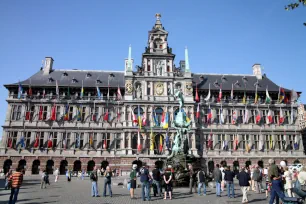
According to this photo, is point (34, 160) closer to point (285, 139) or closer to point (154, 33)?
point (154, 33)

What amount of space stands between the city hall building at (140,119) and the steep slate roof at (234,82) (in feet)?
1.38

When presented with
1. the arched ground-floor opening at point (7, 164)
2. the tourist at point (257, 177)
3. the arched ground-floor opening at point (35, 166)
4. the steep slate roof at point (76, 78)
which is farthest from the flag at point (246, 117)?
the arched ground-floor opening at point (7, 164)

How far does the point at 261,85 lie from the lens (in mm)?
45938

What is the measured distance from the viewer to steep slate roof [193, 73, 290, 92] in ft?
147

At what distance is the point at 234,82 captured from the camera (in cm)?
4644

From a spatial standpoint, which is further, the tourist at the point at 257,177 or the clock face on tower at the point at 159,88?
the clock face on tower at the point at 159,88

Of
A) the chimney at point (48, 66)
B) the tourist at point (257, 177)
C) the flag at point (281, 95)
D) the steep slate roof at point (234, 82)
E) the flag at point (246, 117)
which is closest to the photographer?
the tourist at point (257, 177)

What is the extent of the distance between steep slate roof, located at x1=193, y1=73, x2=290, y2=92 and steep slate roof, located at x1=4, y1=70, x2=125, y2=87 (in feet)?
48.1

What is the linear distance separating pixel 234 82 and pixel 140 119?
19.9 metres

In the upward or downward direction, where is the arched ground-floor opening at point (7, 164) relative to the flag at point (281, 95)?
downward

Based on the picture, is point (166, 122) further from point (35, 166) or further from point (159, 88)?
point (35, 166)

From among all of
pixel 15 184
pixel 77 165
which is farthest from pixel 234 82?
pixel 15 184

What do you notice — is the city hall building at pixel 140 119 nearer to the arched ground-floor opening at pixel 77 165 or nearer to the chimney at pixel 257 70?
the arched ground-floor opening at pixel 77 165

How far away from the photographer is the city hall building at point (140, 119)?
38.8 meters
